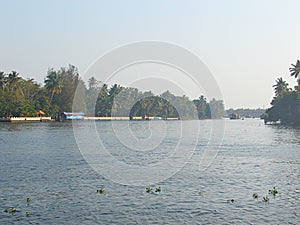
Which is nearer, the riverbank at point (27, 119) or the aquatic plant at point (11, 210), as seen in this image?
the aquatic plant at point (11, 210)

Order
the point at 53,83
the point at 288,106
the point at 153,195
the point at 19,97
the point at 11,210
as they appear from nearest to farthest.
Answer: the point at 11,210 → the point at 153,195 → the point at 288,106 → the point at 19,97 → the point at 53,83

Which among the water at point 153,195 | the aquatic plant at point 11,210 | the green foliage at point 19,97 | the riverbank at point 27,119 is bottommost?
the aquatic plant at point 11,210

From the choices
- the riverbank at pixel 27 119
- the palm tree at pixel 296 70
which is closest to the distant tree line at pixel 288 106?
the palm tree at pixel 296 70

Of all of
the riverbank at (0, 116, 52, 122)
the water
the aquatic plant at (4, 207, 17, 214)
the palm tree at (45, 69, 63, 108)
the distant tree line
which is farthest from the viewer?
the palm tree at (45, 69, 63, 108)

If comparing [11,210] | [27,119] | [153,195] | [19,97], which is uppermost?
[19,97]

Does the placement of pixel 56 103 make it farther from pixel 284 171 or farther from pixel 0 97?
pixel 284 171

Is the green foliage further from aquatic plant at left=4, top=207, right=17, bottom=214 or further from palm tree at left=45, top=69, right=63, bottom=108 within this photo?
aquatic plant at left=4, top=207, right=17, bottom=214

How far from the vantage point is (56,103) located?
194875mm

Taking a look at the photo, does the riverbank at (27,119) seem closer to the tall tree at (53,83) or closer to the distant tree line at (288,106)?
the tall tree at (53,83)

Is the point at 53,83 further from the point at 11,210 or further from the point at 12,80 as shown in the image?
the point at 11,210

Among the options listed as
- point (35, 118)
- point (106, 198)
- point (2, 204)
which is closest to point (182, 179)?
point (106, 198)

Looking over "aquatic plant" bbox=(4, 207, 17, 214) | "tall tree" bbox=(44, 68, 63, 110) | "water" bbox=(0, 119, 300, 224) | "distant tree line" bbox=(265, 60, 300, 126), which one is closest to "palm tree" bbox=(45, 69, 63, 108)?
"tall tree" bbox=(44, 68, 63, 110)

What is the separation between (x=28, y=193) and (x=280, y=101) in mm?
131018

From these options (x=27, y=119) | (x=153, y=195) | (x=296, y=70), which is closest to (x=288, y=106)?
(x=296, y=70)
